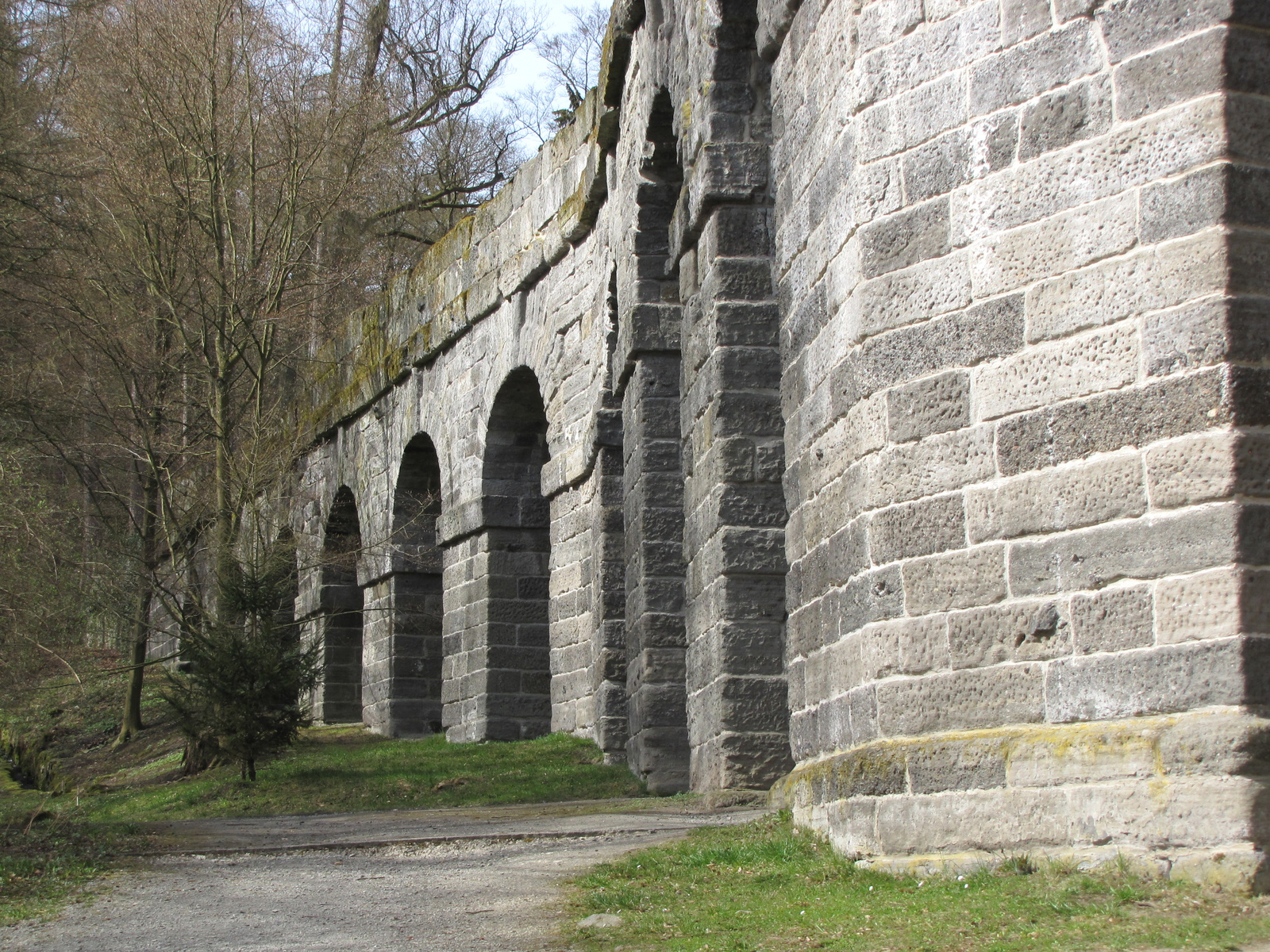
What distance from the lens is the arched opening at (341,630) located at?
18750 millimetres

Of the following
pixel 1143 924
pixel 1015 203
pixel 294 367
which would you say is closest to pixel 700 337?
pixel 1015 203

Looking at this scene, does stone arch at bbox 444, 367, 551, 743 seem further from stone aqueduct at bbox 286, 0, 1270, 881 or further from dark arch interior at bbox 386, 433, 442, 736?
stone aqueduct at bbox 286, 0, 1270, 881

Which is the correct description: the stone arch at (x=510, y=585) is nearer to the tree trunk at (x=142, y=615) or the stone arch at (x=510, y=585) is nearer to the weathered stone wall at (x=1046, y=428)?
the tree trunk at (x=142, y=615)

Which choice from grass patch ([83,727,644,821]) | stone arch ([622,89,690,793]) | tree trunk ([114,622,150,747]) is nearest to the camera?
stone arch ([622,89,690,793])

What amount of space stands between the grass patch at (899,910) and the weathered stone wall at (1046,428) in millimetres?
178

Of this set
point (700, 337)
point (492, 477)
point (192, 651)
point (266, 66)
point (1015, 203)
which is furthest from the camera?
point (266, 66)

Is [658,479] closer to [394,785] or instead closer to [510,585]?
[394,785]

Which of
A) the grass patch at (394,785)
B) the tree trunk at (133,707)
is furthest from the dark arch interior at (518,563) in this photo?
the tree trunk at (133,707)

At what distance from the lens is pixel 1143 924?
396 cm

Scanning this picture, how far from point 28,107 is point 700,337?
7.28 metres

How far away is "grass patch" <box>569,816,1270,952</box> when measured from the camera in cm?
393

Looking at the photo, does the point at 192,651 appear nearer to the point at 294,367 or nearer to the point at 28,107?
the point at 28,107

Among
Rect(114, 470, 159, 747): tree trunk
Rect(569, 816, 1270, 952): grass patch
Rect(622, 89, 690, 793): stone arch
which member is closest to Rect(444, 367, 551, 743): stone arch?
Rect(114, 470, 159, 747): tree trunk

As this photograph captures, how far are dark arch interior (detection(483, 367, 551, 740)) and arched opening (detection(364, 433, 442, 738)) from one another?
2068 millimetres
